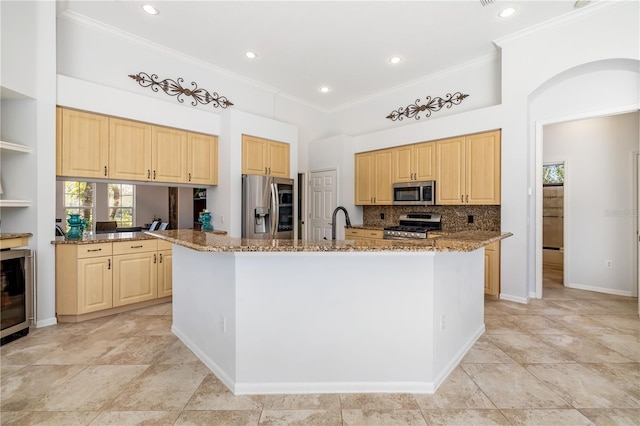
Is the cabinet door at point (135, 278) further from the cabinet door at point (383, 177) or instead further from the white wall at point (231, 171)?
the cabinet door at point (383, 177)

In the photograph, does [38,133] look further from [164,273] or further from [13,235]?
[164,273]

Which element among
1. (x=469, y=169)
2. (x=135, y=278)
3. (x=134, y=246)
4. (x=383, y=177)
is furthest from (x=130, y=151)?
(x=469, y=169)

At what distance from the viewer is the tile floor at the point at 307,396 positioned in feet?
5.66

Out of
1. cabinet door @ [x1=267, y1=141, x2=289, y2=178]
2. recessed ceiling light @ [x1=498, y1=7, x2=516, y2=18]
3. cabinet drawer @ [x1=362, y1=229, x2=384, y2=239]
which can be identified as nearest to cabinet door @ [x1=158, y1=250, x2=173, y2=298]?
cabinet door @ [x1=267, y1=141, x2=289, y2=178]

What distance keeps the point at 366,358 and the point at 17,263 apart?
3.22 meters

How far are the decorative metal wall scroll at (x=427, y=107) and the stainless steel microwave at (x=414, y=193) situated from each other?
118cm

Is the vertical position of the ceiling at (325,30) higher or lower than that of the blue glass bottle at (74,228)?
higher

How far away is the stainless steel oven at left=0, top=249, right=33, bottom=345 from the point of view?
2658mm

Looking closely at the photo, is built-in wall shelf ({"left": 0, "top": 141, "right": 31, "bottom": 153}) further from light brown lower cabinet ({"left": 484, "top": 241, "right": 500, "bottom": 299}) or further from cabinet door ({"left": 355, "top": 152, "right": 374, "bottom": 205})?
light brown lower cabinet ({"left": 484, "top": 241, "right": 500, "bottom": 299})

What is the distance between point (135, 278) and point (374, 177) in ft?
12.8

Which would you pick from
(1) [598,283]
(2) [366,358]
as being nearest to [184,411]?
(2) [366,358]

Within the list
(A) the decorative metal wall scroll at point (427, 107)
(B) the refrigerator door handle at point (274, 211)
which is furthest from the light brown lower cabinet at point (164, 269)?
(A) the decorative metal wall scroll at point (427, 107)

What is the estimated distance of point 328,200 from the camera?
5.78m

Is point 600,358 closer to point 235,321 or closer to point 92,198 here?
point 235,321
